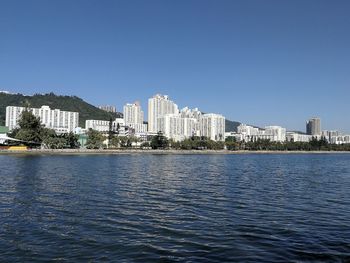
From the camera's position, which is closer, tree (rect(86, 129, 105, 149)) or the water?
the water

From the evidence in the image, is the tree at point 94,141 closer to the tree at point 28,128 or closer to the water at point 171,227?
the tree at point 28,128

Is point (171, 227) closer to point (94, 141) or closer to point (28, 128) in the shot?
point (28, 128)

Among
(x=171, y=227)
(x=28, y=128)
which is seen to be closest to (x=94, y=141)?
(x=28, y=128)

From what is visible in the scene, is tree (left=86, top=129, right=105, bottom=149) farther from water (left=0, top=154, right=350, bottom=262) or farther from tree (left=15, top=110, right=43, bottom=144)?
water (left=0, top=154, right=350, bottom=262)

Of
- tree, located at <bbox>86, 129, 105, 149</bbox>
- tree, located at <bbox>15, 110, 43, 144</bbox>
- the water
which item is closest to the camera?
the water

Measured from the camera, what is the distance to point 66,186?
31.6 metres

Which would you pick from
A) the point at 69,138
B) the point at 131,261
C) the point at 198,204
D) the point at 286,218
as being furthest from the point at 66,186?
the point at 69,138

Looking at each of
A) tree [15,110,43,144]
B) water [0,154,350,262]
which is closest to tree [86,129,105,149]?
tree [15,110,43,144]

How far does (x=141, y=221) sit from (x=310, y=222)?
7998mm

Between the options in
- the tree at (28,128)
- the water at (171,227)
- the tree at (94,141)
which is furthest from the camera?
the tree at (94,141)

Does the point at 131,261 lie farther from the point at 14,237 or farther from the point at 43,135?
the point at 43,135

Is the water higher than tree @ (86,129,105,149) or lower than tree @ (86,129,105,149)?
lower

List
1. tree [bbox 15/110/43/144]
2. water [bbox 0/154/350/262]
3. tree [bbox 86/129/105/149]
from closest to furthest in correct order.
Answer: water [bbox 0/154/350/262], tree [bbox 15/110/43/144], tree [bbox 86/129/105/149]

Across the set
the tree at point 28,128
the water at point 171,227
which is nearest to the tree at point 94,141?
the tree at point 28,128
